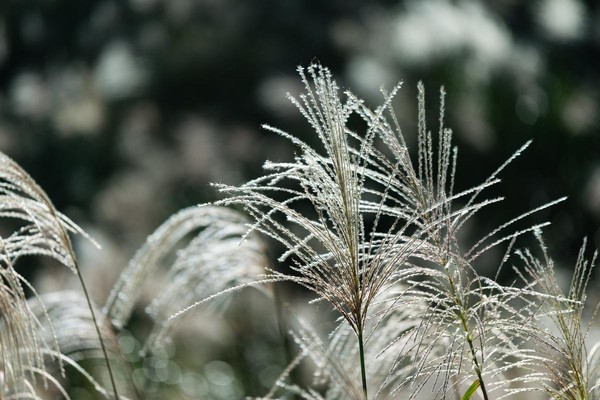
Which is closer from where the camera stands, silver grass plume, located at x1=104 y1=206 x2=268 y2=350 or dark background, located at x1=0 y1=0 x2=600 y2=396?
silver grass plume, located at x1=104 y1=206 x2=268 y2=350

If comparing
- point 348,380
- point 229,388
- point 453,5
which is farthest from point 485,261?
point 348,380

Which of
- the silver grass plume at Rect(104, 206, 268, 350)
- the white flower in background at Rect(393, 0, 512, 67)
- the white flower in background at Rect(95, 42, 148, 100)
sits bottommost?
the white flower in background at Rect(95, 42, 148, 100)

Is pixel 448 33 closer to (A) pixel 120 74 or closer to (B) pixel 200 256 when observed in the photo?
(A) pixel 120 74

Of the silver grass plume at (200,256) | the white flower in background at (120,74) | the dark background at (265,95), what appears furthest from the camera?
the white flower in background at (120,74)

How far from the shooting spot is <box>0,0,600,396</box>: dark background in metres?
6.70

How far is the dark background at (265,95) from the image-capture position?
670 centimetres

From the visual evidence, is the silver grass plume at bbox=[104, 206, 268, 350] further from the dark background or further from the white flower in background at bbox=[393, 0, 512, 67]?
the white flower in background at bbox=[393, 0, 512, 67]

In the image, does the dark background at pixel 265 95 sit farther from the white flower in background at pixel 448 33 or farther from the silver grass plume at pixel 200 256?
the silver grass plume at pixel 200 256

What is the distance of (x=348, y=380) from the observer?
6.20 ft

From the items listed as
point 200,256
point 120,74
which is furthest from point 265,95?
point 200,256

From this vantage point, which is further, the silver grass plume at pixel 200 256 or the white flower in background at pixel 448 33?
the white flower in background at pixel 448 33

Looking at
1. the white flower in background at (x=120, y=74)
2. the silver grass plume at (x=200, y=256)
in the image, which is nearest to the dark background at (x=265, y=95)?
the white flower in background at (x=120, y=74)

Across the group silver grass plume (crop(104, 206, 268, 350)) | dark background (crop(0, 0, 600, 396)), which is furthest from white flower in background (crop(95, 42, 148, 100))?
silver grass plume (crop(104, 206, 268, 350))

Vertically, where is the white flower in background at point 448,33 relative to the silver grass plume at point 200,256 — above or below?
above
